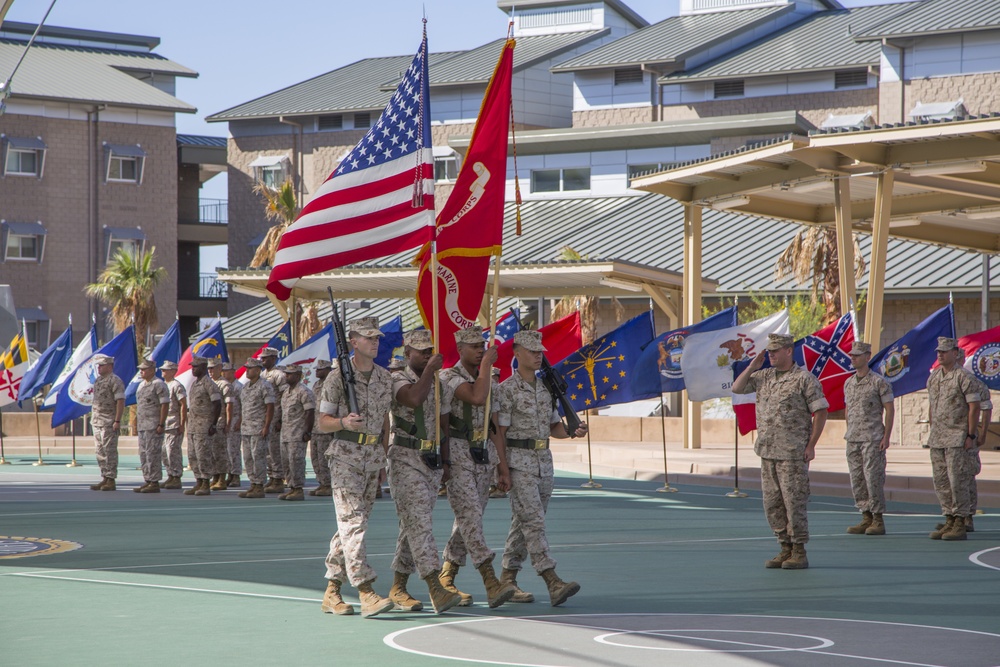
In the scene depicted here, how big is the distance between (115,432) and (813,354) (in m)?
11.0

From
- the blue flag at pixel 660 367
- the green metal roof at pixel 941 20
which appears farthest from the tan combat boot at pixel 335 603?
the green metal roof at pixel 941 20

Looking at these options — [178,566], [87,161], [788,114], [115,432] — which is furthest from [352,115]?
[178,566]

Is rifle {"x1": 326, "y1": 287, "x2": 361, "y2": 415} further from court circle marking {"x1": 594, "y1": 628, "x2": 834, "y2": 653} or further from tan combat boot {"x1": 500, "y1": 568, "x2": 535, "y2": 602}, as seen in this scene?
court circle marking {"x1": 594, "y1": 628, "x2": 834, "y2": 653}

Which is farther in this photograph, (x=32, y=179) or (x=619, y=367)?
(x=32, y=179)

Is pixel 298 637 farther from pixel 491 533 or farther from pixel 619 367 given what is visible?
pixel 619 367

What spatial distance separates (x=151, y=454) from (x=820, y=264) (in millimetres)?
18295

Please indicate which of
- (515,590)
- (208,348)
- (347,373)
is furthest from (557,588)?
(208,348)

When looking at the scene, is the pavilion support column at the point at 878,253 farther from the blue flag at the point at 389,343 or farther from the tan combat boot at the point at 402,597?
the tan combat boot at the point at 402,597

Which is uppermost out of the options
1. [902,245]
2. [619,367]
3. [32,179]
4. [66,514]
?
[32,179]

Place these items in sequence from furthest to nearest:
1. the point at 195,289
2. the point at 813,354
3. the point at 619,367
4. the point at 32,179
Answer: the point at 195,289
the point at 32,179
the point at 619,367
the point at 813,354

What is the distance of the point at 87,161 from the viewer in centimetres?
5544

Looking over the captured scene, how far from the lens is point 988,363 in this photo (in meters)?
20.0

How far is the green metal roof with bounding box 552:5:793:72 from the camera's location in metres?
50.9

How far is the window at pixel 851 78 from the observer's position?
47438 mm
